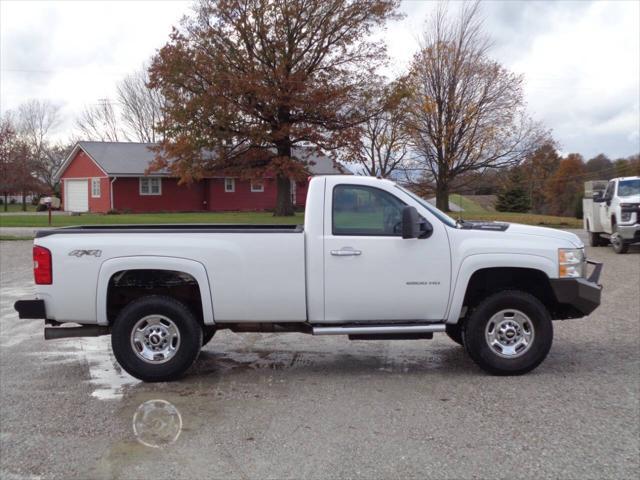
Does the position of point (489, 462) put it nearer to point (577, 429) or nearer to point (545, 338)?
point (577, 429)

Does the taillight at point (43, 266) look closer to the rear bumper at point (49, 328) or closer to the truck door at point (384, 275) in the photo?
the rear bumper at point (49, 328)

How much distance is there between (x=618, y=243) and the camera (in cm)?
1766

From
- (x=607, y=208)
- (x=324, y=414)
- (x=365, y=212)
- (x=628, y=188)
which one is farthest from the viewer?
(x=607, y=208)

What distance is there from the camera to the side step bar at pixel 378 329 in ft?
20.8

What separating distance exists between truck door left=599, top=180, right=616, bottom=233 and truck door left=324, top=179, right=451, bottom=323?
13682 millimetres

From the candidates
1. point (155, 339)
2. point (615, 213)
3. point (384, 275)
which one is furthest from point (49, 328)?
point (615, 213)

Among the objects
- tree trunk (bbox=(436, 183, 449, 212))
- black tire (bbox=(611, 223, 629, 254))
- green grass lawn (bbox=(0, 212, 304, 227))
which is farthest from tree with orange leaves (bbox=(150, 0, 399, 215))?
black tire (bbox=(611, 223, 629, 254))

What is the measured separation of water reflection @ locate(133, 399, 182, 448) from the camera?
4914mm

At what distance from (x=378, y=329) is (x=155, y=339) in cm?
219

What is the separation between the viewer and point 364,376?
664 centimetres

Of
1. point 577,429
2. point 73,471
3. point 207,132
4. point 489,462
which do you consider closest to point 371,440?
point 489,462

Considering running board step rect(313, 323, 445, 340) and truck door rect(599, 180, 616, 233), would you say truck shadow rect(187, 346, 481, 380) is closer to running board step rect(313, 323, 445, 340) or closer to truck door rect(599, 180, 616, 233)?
running board step rect(313, 323, 445, 340)

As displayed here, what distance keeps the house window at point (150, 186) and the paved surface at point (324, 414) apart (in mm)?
37589

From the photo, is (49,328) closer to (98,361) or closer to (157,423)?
(98,361)
